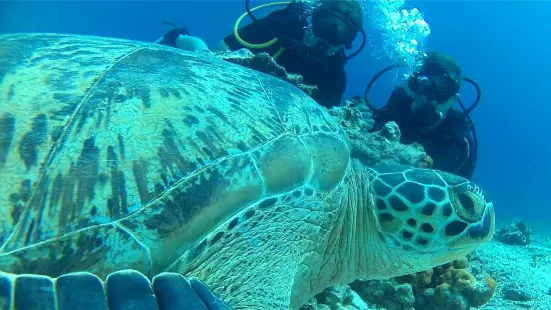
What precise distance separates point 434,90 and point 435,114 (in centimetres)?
28

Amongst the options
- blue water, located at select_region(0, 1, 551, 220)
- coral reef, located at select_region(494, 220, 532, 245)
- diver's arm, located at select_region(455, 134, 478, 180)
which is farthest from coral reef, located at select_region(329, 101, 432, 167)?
blue water, located at select_region(0, 1, 551, 220)

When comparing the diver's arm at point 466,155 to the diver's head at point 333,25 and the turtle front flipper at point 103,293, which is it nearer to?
the diver's head at point 333,25

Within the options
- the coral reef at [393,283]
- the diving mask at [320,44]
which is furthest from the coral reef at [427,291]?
the diving mask at [320,44]

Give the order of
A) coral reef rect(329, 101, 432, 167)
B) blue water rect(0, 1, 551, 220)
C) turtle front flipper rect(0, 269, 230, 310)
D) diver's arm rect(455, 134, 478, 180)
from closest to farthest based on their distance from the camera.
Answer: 1. turtle front flipper rect(0, 269, 230, 310)
2. coral reef rect(329, 101, 432, 167)
3. diver's arm rect(455, 134, 478, 180)
4. blue water rect(0, 1, 551, 220)

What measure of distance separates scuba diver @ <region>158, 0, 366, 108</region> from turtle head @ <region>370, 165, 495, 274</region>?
253 centimetres

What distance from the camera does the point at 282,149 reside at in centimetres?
156

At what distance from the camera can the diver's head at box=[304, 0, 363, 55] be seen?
14.6ft

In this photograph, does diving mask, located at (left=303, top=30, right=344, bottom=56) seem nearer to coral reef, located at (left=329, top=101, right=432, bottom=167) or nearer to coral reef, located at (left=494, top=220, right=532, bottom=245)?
coral reef, located at (left=329, top=101, right=432, bottom=167)

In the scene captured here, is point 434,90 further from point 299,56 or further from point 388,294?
point 388,294

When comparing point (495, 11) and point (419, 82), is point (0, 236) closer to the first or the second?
point (419, 82)

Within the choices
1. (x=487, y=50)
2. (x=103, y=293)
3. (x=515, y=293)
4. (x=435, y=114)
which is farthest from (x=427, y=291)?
(x=487, y=50)

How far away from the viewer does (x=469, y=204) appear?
197 centimetres

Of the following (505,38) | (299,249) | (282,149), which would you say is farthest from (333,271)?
(505,38)

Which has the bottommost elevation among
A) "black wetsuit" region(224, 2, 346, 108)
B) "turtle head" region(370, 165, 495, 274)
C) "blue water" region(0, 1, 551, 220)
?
"turtle head" region(370, 165, 495, 274)
